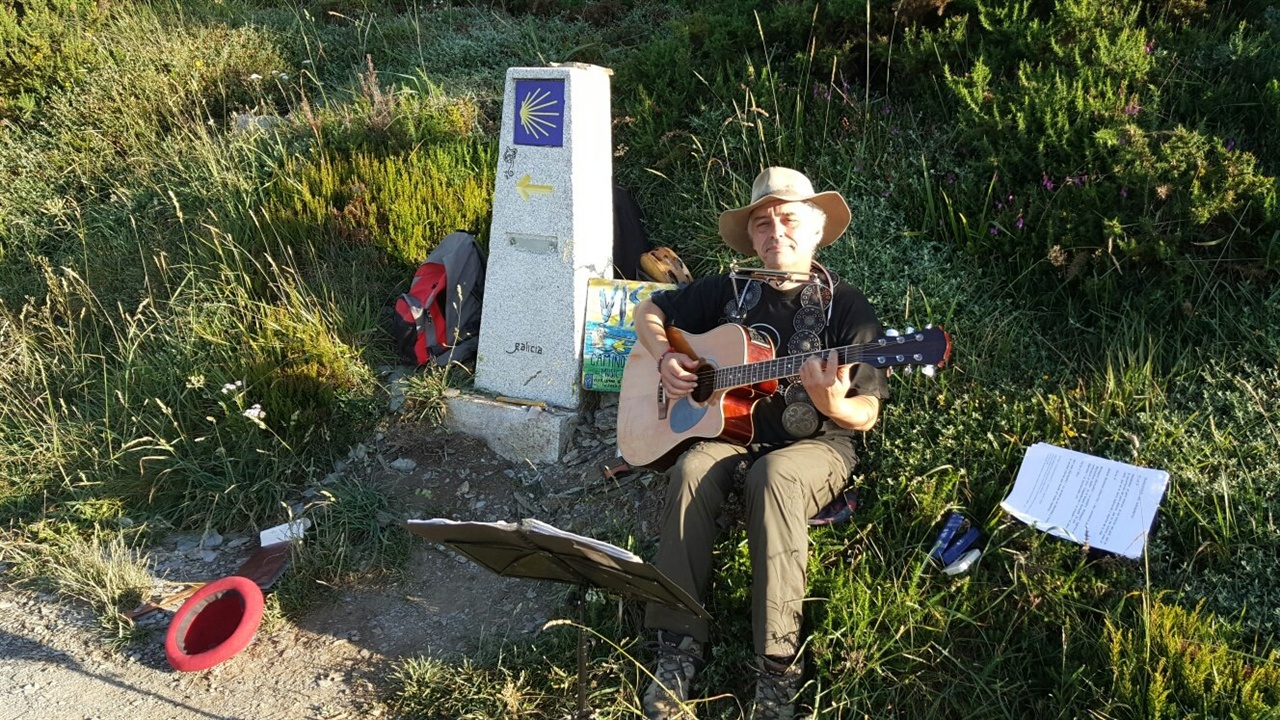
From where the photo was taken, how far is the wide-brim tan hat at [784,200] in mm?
3623

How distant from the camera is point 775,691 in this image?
9.89 feet

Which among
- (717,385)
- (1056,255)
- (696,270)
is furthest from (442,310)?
(1056,255)

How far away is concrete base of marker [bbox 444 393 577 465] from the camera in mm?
4426

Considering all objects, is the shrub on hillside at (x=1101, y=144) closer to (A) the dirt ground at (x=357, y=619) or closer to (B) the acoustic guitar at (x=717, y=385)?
(B) the acoustic guitar at (x=717, y=385)

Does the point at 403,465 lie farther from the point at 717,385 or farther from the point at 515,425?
the point at 717,385

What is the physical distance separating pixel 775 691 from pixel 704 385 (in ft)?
3.60

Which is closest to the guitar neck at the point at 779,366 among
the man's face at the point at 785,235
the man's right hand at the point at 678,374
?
the man's right hand at the point at 678,374

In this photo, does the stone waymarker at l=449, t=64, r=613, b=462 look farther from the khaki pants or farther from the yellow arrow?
the khaki pants

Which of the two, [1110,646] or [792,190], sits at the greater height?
[792,190]

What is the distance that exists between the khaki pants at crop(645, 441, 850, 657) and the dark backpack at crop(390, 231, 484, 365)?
1832 mm

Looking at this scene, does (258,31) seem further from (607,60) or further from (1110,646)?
(1110,646)

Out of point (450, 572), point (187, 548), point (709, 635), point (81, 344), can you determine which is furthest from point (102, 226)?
point (709, 635)

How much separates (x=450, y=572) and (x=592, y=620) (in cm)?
80

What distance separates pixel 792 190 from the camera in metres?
3.63
